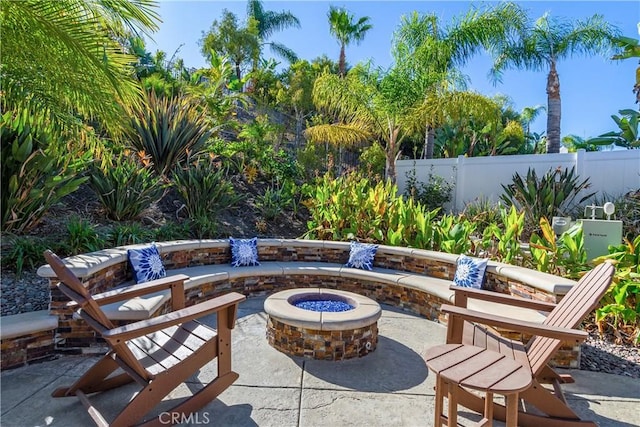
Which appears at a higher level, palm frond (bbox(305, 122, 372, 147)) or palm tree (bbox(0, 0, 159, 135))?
palm frond (bbox(305, 122, 372, 147))

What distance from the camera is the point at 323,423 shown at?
7.95 feet

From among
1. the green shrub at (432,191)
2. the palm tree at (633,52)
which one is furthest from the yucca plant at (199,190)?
the palm tree at (633,52)

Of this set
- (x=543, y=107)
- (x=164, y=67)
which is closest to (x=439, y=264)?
(x=164, y=67)

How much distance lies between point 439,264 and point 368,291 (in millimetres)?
1043

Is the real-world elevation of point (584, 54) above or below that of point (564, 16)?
below

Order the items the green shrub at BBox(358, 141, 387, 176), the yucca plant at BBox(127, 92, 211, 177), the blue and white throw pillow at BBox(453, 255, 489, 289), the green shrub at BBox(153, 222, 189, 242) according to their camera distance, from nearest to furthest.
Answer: the blue and white throw pillow at BBox(453, 255, 489, 289), the green shrub at BBox(153, 222, 189, 242), the yucca plant at BBox(127, 92, 211, 177), the green shrub at BBox(358, 141, 387, 176)

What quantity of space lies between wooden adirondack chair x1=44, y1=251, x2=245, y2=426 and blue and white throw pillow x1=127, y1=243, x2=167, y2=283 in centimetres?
121

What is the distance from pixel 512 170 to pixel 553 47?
15.9 ft

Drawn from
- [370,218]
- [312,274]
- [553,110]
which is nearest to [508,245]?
[370,218]

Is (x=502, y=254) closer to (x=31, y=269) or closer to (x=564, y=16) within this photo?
(x=31, y=269)

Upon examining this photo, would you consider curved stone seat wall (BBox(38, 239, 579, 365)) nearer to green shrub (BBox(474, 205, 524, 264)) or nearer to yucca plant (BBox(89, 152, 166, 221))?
green shrub (BBox(474, 205, 524, 264))

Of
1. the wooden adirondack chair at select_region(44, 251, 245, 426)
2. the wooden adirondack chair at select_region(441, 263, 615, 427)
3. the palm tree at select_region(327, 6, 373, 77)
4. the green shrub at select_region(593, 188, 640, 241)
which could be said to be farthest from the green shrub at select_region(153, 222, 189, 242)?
the palm tree at select_region(327, 6, 373, 77)

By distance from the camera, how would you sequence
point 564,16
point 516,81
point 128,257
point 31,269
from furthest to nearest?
1. point 516,81
2. point 564,16
3. point 128,257
4. point 31,269

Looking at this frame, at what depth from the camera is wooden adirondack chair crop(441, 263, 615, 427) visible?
2.38 meters
